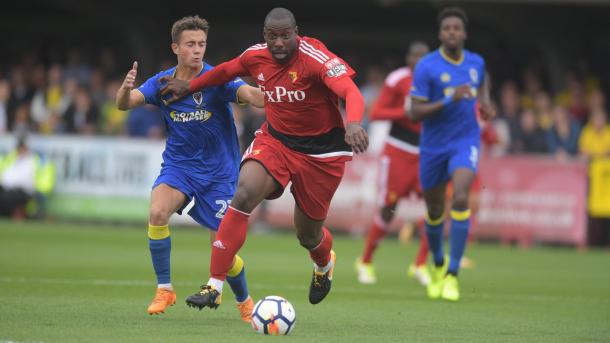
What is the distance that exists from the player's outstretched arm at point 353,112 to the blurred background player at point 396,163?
4.88 m

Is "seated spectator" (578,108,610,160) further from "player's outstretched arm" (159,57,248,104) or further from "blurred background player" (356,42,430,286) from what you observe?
"player's outstretched arm" (159,57,248,104)

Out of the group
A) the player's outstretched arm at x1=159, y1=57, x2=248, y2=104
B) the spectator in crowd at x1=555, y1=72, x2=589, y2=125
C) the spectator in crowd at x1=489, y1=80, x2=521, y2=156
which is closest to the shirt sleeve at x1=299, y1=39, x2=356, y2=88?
the player's outstretched arm at x1=159, y1=57, x2=248, y2=104

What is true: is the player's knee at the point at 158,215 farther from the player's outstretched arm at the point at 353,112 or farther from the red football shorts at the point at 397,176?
the red football shorts at the point at 397,176

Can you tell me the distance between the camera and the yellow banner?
1941 cm

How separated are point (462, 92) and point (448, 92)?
0.21 meters

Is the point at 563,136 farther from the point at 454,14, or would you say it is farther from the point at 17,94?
the point at 17,94

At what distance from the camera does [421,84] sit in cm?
1168

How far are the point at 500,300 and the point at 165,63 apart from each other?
16907mm

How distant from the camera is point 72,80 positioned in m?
25.3

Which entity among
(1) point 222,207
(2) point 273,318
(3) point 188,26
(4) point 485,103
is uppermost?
(3) point 188,26

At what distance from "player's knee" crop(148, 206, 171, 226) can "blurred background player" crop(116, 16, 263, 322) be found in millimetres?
10

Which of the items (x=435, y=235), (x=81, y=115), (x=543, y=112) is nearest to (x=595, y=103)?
(x=543, y=112)

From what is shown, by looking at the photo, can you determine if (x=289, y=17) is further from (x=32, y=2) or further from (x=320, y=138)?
(x=32, y=2)

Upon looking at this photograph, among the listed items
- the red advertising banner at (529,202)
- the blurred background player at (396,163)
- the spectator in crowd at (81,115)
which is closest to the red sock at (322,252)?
the blurred background player at (396,163)
